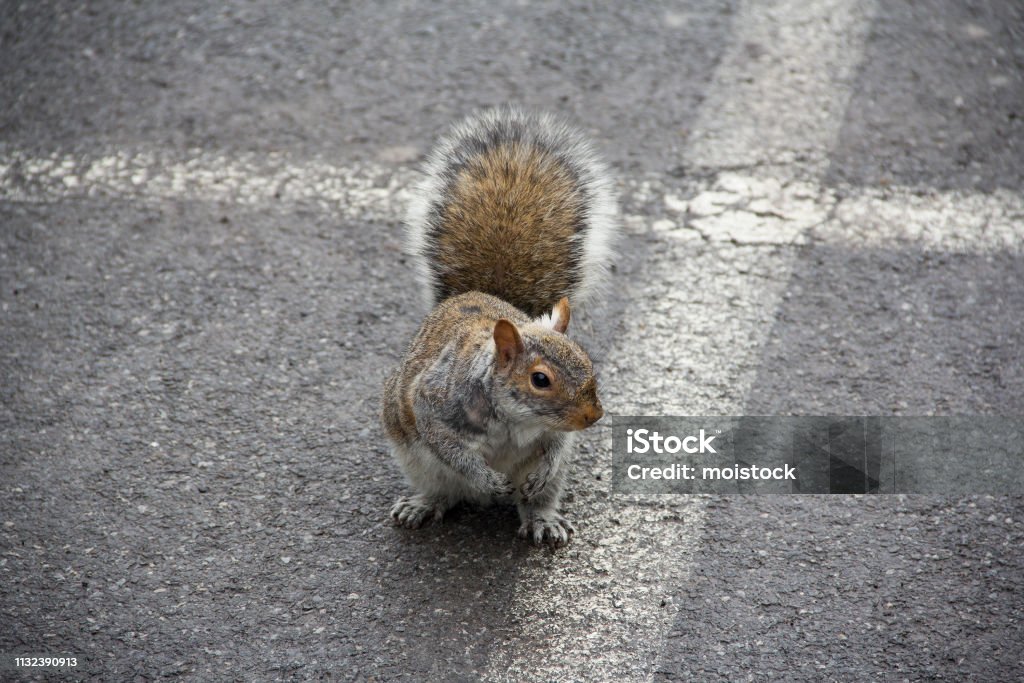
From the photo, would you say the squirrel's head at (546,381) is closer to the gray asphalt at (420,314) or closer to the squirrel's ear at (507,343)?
the squirrel's ear at (507,343)

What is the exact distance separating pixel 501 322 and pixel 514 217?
635 millimetres

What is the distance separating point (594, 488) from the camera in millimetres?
2826

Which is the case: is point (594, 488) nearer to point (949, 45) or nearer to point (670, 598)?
point (670, 598)

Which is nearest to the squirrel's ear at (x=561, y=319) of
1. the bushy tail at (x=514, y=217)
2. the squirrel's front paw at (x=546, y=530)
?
the bushy tail at (x=514, y=217)

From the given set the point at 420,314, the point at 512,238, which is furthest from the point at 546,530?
the point at 420,314

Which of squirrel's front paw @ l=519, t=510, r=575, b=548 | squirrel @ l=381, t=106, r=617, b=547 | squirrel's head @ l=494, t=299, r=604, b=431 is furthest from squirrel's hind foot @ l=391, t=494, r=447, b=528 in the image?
squirrel's head @ l=494, t=299, r=604, b=431

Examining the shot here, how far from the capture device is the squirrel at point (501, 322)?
234cm

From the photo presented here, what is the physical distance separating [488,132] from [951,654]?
5.81ft

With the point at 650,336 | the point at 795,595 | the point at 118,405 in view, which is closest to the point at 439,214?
the point at 650,336

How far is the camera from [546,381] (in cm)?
230
